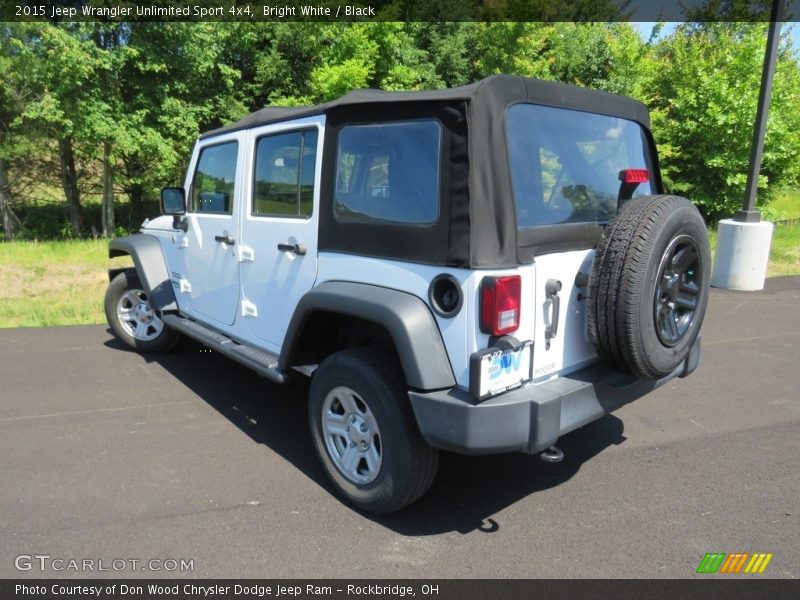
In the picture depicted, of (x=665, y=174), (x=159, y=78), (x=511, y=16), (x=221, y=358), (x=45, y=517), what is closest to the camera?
(x=45, y=517)

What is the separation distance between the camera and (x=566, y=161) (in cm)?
311

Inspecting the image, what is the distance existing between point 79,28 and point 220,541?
13.7m

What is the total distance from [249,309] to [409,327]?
1.70m

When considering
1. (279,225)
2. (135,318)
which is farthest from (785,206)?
(279,225)

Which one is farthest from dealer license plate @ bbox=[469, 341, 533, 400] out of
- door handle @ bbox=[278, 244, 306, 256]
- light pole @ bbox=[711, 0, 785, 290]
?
light pole @ bbox=[711, 0, 785, 290]

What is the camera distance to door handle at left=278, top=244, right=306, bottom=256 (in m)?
3.37

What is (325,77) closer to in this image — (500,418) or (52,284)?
(52,284)

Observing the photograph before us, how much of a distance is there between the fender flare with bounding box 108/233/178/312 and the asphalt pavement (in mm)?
686

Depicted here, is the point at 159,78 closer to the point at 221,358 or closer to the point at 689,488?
the point at 221,358

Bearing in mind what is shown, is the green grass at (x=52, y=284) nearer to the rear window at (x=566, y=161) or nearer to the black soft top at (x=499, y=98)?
the black soft top at (x=499, y=98)

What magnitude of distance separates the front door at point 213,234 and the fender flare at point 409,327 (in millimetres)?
1497

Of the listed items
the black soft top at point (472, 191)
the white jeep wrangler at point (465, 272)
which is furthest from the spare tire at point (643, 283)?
the black soft top at point (472, 191)

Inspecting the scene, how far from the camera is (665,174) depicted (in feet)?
58.5
